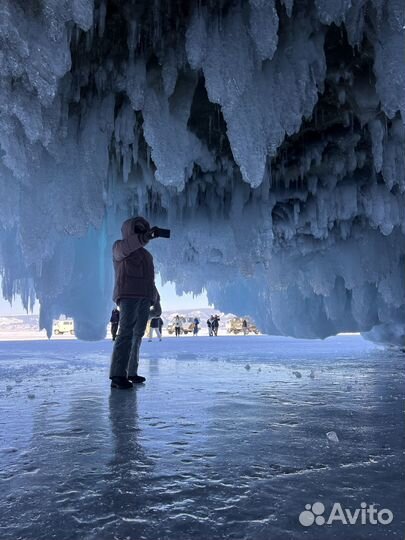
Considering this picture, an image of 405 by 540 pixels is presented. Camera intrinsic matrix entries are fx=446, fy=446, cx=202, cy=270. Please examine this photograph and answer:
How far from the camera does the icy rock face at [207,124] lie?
155 inches

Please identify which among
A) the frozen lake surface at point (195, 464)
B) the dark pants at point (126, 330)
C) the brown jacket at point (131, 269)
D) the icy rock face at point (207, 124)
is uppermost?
the icy rock face at point (207, 124)

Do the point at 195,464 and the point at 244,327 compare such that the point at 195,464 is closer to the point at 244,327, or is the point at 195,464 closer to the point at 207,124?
the point at 207,124

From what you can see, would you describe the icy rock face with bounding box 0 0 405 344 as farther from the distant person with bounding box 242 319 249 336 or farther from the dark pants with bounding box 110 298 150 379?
the distant person with bounding box 242 319 249 336

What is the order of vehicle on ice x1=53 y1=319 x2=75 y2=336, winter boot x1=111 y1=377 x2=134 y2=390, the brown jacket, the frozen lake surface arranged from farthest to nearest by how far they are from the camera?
1. vehicle on ice x1=53 y1=319 x2=75 y2=336
2. the brown jacket
3. winter boot x1=111 y1=377 x2=134 y2=390
4. the frozen lake surface

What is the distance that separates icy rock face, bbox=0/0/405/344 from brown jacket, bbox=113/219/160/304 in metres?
1.40

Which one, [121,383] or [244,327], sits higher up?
[244,327]

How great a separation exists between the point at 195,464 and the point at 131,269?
2703 millimetres

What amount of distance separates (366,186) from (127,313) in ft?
18.8

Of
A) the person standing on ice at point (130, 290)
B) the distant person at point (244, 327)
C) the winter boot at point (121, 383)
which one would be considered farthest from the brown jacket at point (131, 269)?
the distant person at point (244, 327)

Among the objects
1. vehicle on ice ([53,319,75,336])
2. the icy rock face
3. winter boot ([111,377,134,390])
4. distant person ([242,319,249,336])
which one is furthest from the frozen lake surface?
vehicle on ice ([53,319,75,336])

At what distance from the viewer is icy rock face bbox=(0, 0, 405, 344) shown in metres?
3.93

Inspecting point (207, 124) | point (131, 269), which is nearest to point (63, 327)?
point (207, 124)

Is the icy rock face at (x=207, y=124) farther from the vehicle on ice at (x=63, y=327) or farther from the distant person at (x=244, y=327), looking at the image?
the vehicle on ice at (x=63, y=327)

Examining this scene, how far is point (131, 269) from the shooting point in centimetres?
432
